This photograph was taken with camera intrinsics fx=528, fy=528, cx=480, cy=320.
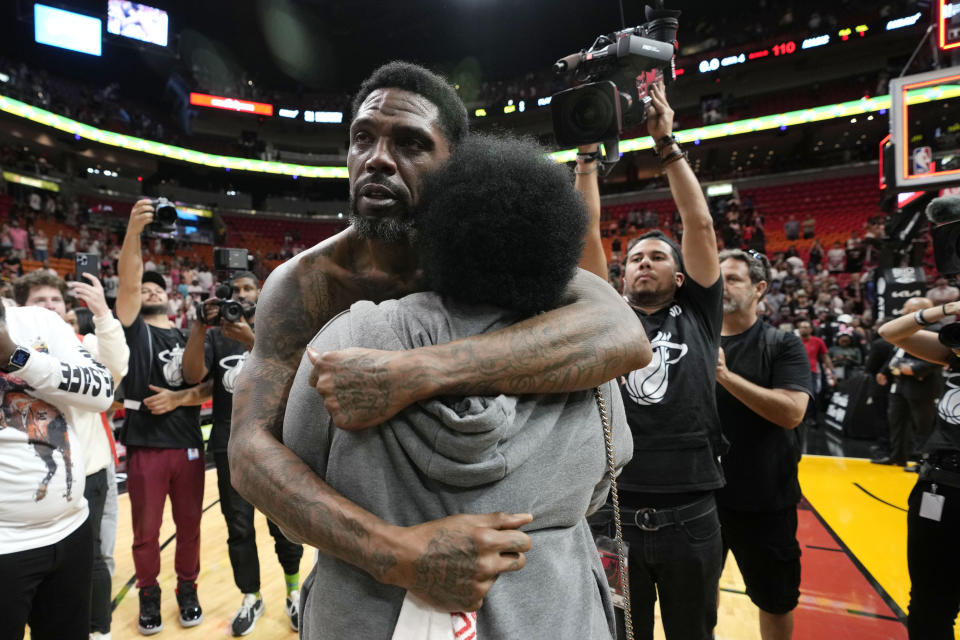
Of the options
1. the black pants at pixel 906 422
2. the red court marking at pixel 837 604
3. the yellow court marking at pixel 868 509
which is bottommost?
the yellow court marking at pixel 868 509

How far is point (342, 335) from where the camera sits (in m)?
0.83

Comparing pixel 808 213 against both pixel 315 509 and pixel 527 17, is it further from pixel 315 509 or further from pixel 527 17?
pixel 315 509

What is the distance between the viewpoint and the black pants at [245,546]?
9.91 ft

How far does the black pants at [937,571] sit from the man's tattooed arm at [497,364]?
76.4 inches

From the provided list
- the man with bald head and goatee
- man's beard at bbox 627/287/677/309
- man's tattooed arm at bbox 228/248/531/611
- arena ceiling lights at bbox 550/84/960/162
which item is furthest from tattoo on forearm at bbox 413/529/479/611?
arena ceiling lights at bbox 550/84/960/162

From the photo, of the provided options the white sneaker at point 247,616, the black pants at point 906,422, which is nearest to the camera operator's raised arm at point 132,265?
the white sneaker at point 247,616

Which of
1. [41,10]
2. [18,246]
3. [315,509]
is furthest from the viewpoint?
[41,10]

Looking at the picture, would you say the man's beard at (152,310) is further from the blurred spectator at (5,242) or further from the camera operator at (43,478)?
the blurred spectator at (5,242)

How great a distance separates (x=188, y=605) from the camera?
3068 mm

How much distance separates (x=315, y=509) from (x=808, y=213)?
1909cm

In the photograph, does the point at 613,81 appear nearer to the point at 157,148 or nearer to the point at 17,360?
the point at 17,360

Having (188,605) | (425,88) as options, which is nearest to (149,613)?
(188,605)

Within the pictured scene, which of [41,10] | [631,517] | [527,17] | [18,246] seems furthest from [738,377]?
[41,10]

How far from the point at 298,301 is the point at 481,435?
722 millimetres
